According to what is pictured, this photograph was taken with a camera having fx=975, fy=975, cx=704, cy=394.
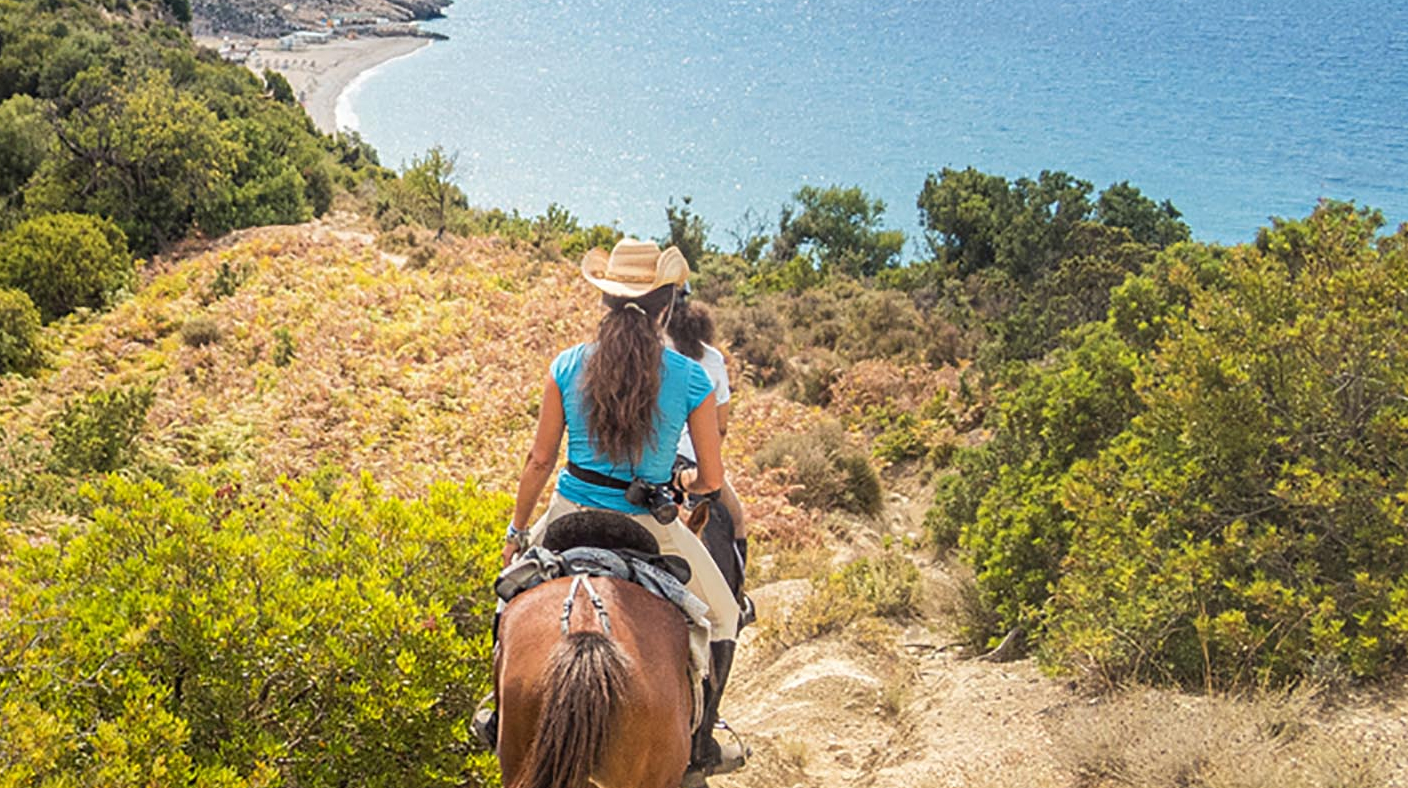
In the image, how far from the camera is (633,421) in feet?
12.6

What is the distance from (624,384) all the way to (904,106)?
99233 millimetres

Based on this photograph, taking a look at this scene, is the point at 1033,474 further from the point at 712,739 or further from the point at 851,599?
the point at 712,739

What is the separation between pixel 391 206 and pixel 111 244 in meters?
7.81

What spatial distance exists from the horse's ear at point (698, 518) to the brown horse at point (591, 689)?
577 mm

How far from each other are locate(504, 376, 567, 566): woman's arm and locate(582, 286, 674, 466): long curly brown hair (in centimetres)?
20

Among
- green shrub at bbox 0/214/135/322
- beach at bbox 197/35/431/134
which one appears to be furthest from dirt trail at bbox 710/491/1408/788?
beach at bbox 197/35/431/134

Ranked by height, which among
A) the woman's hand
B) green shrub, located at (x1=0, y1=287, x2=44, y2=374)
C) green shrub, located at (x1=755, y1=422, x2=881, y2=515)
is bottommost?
green shrub, located at (x1=0, y1=287, x2=44, y2=374)

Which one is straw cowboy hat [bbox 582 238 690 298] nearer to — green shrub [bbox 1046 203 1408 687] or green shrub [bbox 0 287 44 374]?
green shrub [bbox 1046 203 1408 687]

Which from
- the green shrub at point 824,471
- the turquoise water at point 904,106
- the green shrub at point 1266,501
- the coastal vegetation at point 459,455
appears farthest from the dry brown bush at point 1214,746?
the turquoise water at point 904,106

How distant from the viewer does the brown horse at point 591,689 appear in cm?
304

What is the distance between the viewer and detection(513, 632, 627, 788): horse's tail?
3.03 meters

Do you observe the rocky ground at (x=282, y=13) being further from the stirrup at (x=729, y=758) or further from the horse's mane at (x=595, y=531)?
the stirrup at (x=729, y=758)

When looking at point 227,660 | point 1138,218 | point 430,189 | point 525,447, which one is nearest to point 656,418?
point 227,660

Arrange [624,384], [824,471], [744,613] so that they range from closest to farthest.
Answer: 1. [624,384]
2. [744,613]
3. [824,471]
